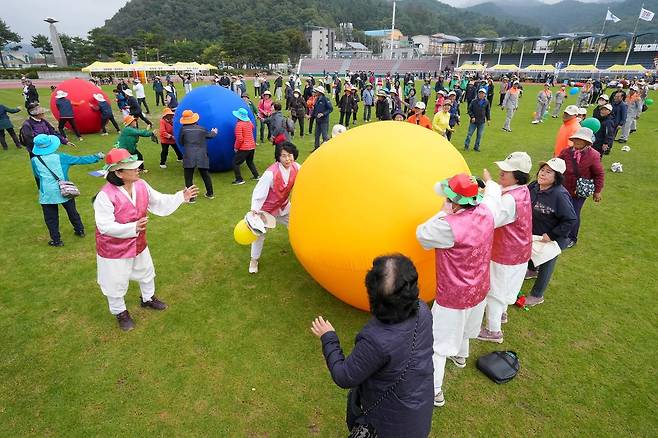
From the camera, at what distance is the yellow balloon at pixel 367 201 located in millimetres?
3959

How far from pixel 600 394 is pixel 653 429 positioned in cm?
46

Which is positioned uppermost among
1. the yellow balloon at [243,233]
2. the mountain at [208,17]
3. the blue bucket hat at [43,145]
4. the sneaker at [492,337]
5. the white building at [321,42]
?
the mountain at [208,17]

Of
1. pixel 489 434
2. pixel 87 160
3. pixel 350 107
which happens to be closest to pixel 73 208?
pixel 87 160

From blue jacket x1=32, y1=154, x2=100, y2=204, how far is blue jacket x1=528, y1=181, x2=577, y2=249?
22.6ft

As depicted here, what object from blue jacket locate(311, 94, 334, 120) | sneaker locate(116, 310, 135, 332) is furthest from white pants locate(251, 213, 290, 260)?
blue jacket locate(311, 94, 334, 120)

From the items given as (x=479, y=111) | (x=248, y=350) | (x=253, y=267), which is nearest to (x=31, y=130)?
(x=253, y=267)

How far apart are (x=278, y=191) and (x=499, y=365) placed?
142 inches

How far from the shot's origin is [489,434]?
349 cm

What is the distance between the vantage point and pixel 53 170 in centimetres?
639

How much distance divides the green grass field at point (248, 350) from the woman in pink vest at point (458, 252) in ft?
2.42

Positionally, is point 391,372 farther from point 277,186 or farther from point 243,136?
point 243,136

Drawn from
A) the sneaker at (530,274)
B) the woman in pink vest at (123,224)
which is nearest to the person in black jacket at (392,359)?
the woman in pink vest at (123,224)

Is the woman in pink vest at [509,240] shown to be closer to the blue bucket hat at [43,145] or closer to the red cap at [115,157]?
the red cap at [115,157]

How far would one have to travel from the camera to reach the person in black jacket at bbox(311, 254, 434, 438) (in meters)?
2.09
